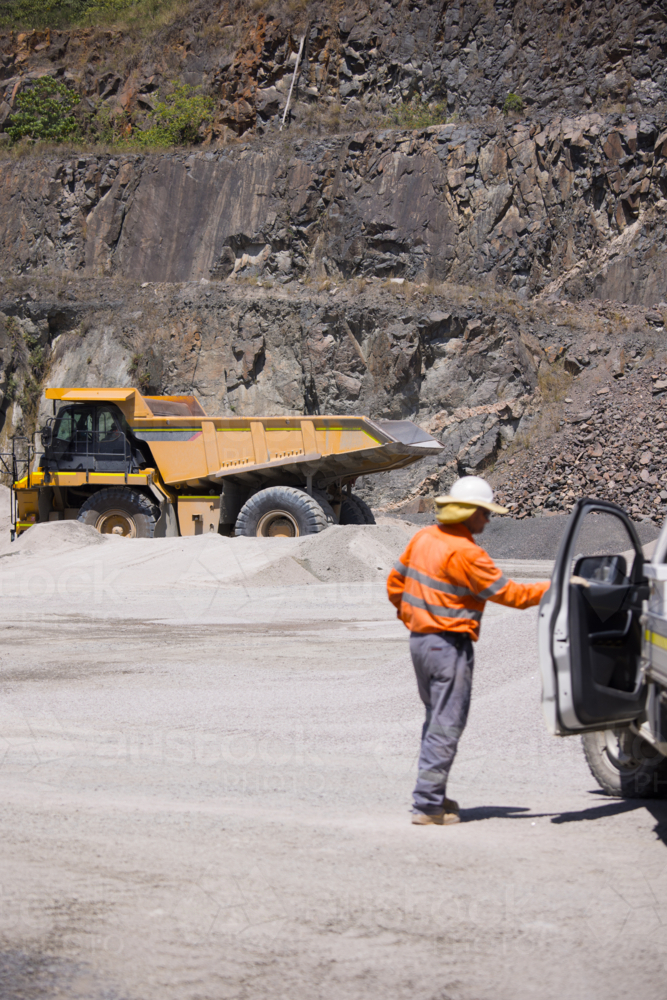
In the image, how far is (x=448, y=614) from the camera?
13.6ft

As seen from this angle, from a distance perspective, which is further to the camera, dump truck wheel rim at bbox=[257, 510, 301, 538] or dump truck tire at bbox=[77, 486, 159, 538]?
dump truck tire at bbox=[77, 486, 159, 538]

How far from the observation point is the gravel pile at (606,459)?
2177 cm

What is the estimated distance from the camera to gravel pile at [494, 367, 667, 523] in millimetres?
21766

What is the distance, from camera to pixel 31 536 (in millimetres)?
17078

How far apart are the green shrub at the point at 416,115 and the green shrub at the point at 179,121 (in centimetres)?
790

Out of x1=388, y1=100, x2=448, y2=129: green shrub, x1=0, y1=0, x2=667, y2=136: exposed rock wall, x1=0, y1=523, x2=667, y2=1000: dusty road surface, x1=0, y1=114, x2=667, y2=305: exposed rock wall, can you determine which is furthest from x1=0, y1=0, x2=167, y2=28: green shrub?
x1=0, y1=523, x2=667, y2=1000: dusty road surface

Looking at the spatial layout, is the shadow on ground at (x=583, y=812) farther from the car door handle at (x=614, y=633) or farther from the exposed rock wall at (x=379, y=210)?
the exposed rock wall at (x=379, y=210)

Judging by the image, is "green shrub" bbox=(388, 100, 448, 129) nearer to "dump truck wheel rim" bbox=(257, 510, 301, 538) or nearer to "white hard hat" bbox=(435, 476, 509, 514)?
"dump truck wheel rim" bbox=(257, 510, 301, 538)

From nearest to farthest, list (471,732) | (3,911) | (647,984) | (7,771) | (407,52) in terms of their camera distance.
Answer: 1. (647,984)
2. (3,911)
3. (7,771)
4. (471,732)
5. (407,52)

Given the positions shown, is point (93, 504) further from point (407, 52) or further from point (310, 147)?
point (407, 52)

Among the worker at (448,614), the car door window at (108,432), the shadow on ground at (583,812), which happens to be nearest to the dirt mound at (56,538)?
the car door window at (108,432)

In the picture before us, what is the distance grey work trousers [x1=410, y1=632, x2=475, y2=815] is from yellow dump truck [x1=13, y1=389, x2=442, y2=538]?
40.4 feet

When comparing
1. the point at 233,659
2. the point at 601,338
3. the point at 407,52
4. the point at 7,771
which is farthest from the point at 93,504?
the point at 407,52

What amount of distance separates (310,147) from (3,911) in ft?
111
